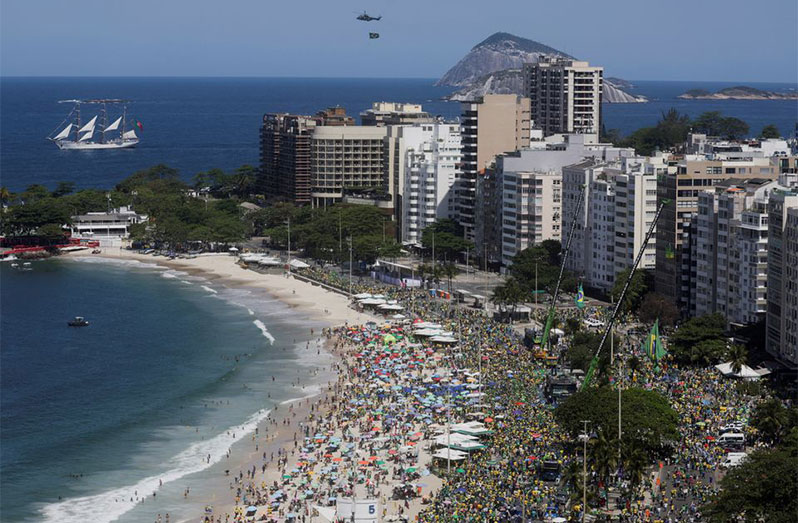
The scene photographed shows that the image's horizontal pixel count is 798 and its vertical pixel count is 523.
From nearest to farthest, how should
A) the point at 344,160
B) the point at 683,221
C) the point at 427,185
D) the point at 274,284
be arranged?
the point at 683,221 < the point at 274,284 < the point at 427,185 < the point at 344,160

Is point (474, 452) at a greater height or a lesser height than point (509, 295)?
lesser

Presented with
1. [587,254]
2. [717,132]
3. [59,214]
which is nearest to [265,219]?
[59,214]

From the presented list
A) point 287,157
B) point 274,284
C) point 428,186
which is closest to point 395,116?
point 287,157

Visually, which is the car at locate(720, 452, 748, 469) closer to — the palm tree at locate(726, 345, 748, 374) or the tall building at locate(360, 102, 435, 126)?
the palm tree at locate(726, 345, 748, 374)

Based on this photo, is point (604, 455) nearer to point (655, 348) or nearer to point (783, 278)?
point (655, 348)

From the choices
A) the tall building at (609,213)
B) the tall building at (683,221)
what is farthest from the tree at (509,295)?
the tall building at (683,221)

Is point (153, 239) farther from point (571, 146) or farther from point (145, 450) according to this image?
point (145, 450)

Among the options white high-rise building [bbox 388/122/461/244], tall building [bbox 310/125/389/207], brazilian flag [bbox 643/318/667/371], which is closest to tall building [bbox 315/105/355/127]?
tall building [bbox 310/125/389/207]
